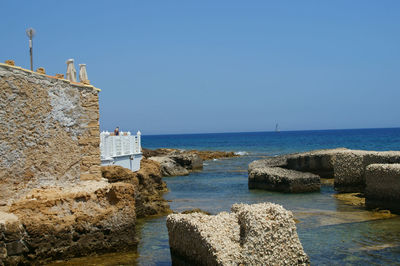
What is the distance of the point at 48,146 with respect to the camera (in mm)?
8758

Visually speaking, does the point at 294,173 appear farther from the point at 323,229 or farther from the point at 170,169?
the point at 170,169

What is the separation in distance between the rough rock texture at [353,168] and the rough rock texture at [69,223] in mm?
9376

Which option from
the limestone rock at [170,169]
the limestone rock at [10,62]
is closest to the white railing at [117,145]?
the limestone rock at [10,62]

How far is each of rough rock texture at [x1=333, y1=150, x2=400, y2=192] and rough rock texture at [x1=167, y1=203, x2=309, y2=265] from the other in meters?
9.14

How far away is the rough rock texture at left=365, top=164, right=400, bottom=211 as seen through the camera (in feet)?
39.4

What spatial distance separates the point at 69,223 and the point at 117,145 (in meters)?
9.14

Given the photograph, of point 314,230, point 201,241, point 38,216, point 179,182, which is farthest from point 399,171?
point 179,182

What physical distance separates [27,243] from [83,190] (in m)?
1.51

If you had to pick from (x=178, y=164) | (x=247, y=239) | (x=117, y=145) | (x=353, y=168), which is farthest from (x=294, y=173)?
(x=247, y=239)

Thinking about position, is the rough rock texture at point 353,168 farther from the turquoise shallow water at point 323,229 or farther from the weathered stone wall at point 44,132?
the weathered stone wall at point 44,132

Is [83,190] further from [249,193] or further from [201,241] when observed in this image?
[249,193]

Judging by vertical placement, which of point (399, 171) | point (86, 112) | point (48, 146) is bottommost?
point (399, 171)

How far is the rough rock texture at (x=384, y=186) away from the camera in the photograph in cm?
1202

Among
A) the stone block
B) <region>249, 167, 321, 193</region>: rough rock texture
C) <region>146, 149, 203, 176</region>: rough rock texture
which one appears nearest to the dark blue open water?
<region>249, 167, 321, 193</region>: rough rock texture
